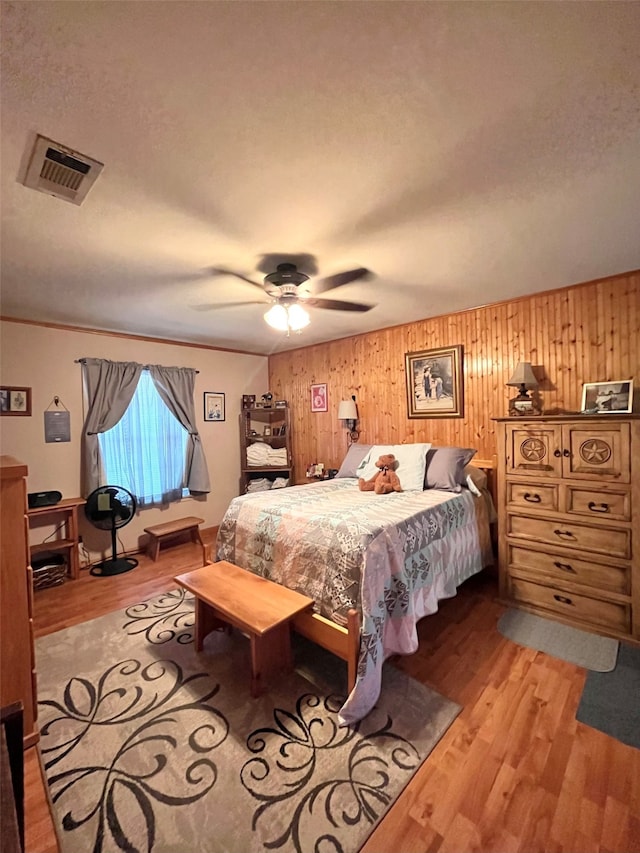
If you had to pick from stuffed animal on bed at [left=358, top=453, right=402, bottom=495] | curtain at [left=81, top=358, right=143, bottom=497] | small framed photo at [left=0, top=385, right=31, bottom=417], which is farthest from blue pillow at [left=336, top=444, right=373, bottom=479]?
small framed photo at [left=0, top=385, right=31, bottom=417]

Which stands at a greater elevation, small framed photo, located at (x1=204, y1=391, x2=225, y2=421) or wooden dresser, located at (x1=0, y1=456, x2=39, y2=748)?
small framed photo, located at (x1=204, y1=391, x2=225, y2=421)

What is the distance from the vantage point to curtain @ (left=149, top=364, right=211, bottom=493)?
4207 millimetres

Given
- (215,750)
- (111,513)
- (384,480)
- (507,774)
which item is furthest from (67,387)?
(507,774)

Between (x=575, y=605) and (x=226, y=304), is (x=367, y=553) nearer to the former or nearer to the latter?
(x=575, y=605)

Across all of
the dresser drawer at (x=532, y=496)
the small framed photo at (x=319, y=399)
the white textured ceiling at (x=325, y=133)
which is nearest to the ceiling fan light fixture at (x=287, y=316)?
the white textured ceiling at (x=325, y=133)

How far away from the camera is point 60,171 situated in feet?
4.55

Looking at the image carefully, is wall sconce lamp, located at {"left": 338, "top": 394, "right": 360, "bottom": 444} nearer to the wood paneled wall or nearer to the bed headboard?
the wood paneled wall

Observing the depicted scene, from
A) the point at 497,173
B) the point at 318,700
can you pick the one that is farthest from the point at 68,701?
the point at 497,173

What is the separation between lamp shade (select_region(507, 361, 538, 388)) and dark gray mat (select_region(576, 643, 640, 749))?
1.87m

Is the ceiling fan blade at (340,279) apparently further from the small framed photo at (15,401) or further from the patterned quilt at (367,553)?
the small framed photo at (15,401)

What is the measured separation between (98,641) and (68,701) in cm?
54

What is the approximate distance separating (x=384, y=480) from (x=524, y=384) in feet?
4.47

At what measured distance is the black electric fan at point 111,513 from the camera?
340 cm

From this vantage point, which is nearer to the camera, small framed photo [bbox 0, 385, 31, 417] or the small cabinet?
small framed photo [bbox 0, 385, 31, 417]
